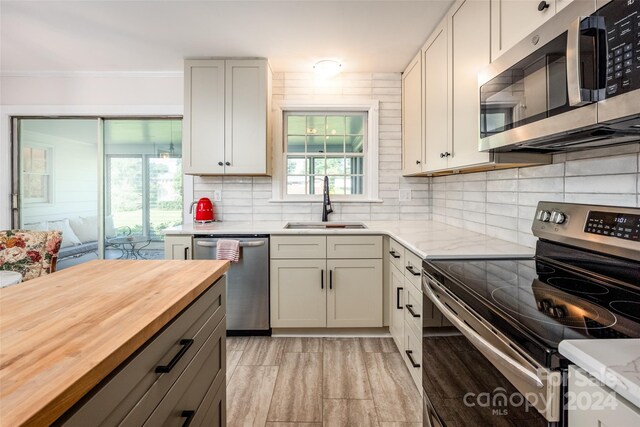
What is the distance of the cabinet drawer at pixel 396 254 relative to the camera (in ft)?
7.13

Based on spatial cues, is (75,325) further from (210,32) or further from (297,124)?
(297,124)

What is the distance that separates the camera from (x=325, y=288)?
2.62 m

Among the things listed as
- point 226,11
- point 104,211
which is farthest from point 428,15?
point 104,211

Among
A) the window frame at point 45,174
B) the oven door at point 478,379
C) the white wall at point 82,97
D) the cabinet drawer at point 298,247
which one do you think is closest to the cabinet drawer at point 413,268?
the oven door at point 478,379

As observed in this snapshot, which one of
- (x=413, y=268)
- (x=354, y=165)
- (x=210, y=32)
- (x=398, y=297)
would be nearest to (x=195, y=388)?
(x=413, y=268)

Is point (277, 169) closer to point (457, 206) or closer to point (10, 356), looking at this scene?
point (457, 206)

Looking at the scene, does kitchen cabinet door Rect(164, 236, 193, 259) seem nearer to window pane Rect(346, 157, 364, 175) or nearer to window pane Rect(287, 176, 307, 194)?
window pane Rect(287, 176, 307, 194)

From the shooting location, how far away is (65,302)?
2.79 feet

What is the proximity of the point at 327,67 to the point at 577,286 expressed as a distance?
2470mm

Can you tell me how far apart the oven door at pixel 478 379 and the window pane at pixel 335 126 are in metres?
2.20

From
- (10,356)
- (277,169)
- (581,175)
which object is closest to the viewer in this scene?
(10,356)

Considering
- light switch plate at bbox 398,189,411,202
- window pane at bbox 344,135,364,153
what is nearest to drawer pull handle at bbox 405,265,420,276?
light switch plate at bbox 398,189,411,202

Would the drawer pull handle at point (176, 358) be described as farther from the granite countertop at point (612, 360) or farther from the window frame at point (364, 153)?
the window frame at point (364, 153)

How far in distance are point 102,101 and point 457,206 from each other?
11.7 ft
